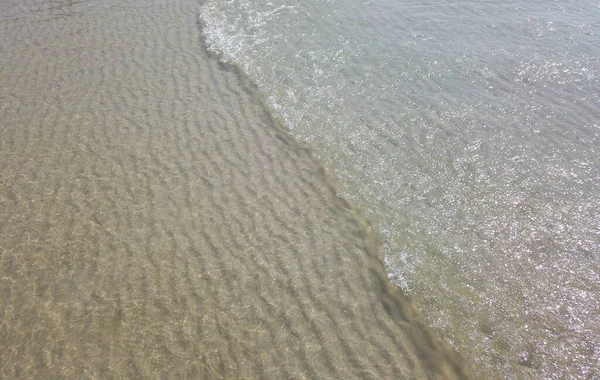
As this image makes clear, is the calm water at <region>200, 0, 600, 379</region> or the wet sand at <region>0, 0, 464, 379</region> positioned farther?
the calm water at <region>200, 0, 600, 379</region>

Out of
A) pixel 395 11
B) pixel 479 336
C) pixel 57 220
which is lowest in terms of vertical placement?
pixel 57 220

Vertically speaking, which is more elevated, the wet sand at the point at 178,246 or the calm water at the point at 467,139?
the calm water at the point at 467,139

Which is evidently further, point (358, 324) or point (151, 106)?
point (151, 106)

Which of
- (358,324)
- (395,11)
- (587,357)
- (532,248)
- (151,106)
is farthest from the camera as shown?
(395,11)

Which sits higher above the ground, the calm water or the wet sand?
the calm water

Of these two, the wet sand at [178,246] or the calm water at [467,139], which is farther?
the calm water at [467,139]

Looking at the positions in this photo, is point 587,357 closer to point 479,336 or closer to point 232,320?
point 479,336

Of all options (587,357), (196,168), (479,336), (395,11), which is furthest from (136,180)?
(395,11)
